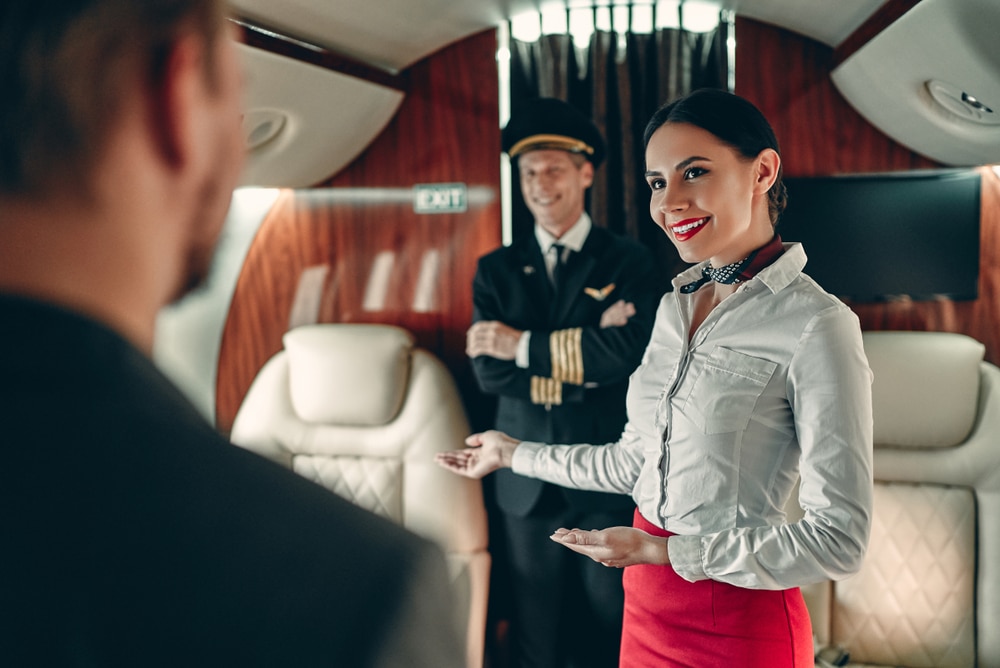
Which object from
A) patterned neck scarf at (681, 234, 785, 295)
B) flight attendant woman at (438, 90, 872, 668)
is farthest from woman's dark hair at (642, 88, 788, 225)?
patterned neck scarf at (681, 234, 785, 295)

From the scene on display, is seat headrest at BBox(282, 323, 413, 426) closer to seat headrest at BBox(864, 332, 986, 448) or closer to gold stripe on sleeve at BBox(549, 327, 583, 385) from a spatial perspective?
gold stripe on sleeve at BBox(549, 327, 583, 385)

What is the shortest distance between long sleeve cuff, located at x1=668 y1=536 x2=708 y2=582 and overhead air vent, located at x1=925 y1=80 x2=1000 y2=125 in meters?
1.66

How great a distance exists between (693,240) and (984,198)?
190 centimetres

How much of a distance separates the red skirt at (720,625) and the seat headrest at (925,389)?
1.28m

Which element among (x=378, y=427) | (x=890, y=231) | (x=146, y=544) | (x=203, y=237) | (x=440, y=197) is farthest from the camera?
(x=440, y=197)

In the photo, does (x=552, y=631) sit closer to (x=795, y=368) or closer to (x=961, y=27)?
(x=795, y=368)

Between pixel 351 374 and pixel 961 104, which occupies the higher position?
pixel 961 104

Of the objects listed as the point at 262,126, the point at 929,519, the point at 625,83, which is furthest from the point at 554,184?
the point at 929,519

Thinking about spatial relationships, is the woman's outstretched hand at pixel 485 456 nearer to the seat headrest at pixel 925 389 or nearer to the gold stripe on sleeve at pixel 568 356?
the gold stripe on sleeve at pixel 568 356

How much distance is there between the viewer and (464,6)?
246 cm

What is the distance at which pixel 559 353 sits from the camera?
203cm

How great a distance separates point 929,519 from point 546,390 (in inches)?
53.9

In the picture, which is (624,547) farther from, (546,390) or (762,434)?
(546,390)

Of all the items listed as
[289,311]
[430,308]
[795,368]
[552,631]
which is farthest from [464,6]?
[552,631]
